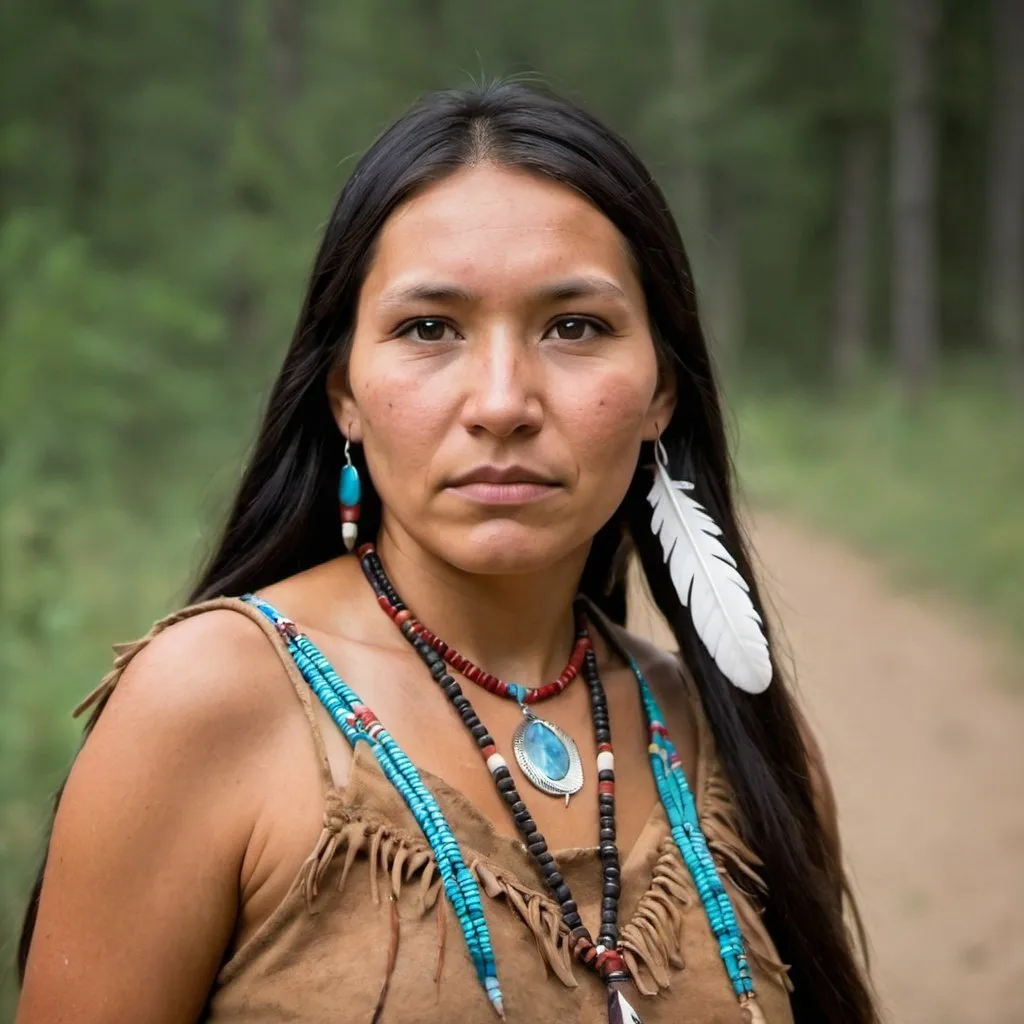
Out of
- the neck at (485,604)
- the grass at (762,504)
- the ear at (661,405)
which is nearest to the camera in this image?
the neck at (485,604)

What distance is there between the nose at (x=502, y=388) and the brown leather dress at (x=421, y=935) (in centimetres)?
42

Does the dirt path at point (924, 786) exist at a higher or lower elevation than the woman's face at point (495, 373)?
lower

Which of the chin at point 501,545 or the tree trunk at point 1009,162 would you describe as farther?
the tree trunk at point 1009,162

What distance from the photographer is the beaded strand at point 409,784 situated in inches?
63.1

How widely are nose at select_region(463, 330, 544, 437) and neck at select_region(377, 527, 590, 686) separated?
282mm

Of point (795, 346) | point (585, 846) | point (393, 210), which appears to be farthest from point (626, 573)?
point (795, 346)

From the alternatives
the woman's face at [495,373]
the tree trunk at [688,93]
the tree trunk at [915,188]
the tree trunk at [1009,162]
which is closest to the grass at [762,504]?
the tree trunk at [915,188]

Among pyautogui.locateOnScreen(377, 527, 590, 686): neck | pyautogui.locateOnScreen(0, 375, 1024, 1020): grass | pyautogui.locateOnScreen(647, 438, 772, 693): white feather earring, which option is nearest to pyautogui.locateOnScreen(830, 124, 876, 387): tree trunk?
pyautogui.locateOnScreen(0, 375, 1024, 1020): grass

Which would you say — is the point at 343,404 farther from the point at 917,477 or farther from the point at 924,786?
the point at 917,477

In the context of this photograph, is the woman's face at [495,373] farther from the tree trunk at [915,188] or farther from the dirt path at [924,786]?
the tree trunk at [915,188]

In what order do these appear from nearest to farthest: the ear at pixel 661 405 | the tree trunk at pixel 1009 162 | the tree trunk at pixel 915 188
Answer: the ear at pixel 661 405 → the tree trunk at pixel 915 188 → the tree trunk at pixel 1009 162

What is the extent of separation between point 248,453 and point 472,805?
2.78 ft

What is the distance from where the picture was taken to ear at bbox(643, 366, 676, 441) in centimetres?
213

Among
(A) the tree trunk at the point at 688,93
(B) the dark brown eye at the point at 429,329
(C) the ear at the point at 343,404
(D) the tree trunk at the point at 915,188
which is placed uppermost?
(A) the tree trunk at the point at 688,93
